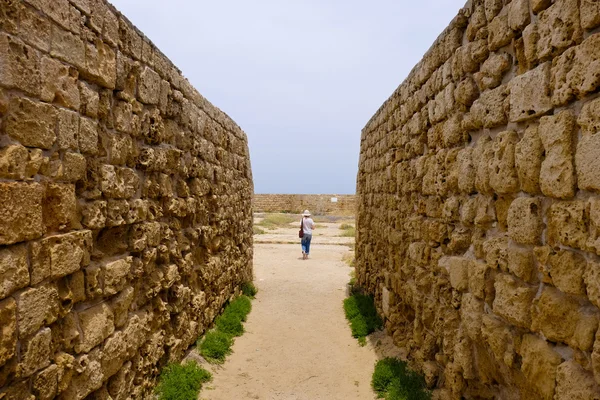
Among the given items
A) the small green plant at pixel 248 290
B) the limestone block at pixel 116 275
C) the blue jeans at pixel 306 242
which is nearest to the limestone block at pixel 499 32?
the limestone block at pixel 116 275

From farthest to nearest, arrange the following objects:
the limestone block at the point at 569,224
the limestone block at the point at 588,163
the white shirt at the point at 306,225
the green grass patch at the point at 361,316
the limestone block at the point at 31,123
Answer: the white shirt at the point at 306,225 → the green grass patch at the point at 361,316 → the limestone block at the point at 31,123 → the limestone block at the point at 569,224 → the limestone block at the point at 588,163

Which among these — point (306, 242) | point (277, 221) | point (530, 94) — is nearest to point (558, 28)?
point (530, 94)

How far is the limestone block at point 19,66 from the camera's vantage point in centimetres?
212

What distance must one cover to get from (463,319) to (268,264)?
8741 mm

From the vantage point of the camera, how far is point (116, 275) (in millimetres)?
3271

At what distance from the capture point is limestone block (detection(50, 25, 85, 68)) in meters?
2.50

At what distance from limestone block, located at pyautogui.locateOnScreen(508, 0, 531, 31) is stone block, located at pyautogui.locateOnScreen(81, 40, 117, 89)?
8.25 ft

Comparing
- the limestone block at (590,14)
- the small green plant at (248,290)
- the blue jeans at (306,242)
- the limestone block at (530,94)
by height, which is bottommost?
the small green plant at (248,290)

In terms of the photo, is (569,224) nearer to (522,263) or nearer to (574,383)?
(522,263)

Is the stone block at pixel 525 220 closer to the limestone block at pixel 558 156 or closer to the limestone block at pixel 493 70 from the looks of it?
the limestone block at pixel 558 156

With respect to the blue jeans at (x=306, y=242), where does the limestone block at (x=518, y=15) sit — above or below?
above

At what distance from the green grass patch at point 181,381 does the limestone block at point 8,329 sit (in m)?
2.05

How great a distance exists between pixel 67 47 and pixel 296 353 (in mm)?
4286

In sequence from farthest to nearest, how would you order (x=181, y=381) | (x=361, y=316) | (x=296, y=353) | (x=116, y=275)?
(x=361, y=316) < (x=296, y=353) < (x=181, y=381) < (x=116, y=275)
